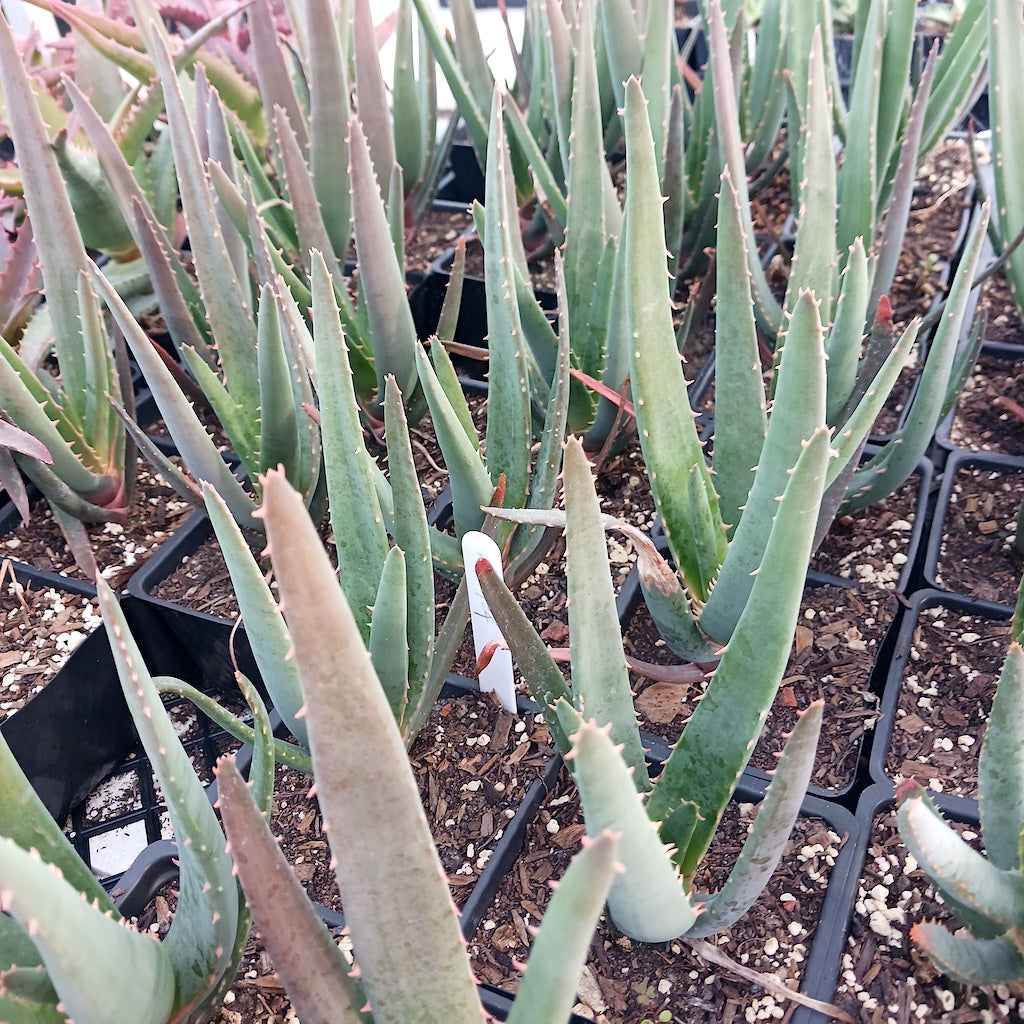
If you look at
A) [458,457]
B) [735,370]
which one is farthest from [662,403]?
[458,457]

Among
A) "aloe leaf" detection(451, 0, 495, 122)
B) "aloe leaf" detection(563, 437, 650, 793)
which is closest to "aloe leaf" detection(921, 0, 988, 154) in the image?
"aloe leaf" detection(451, 0, 495, 122)

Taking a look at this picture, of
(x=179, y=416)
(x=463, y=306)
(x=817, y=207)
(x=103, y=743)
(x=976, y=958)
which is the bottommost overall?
(x=103, y=743)

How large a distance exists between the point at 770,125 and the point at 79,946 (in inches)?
54.9

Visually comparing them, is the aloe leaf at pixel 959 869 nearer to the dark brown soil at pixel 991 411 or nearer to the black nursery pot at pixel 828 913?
the black nursery pot at pixel 828 913

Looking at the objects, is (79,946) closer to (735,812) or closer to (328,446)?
(328,446)

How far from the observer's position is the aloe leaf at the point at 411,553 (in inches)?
26.9

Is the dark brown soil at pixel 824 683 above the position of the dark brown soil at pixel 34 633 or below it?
below

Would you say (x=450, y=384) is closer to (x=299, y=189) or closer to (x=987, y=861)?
(x=299, y=189)

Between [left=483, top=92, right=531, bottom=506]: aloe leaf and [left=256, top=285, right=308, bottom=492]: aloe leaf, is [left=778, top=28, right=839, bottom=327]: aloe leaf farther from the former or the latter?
[left=256, top=285, right=308, bottom=492]: aloe leaf

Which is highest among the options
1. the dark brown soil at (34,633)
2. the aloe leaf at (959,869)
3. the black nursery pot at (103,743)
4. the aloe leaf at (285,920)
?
the aloe leaf at (285,920)

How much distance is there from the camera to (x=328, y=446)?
693 millimetres

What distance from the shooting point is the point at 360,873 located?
39cm

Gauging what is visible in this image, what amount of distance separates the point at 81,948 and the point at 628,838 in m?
0.25

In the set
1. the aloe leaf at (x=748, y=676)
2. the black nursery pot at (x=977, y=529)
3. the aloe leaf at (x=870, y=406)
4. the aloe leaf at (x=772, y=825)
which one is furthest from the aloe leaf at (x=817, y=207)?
the aloe leaf at (x=772, y=825)
